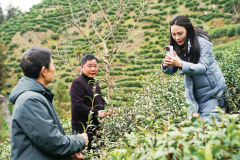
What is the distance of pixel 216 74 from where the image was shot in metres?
1.61

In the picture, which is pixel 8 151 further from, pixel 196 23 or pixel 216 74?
pixel 196 23

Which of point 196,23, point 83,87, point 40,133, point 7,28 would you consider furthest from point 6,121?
point 7,28

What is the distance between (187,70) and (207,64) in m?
0.22

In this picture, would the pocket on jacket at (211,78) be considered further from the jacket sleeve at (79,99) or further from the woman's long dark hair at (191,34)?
the jacket sleeve at (79,99)

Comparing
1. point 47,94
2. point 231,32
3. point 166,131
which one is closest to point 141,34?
point 231,32

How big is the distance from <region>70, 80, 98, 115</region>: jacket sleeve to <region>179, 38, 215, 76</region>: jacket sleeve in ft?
4.21

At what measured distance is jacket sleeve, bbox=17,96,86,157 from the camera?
109 centimetres

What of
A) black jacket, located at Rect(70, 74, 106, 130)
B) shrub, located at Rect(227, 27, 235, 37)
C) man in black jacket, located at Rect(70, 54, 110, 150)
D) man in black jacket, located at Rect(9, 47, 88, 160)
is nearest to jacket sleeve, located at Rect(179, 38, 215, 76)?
man in black jacket, located at Rect(9, 47, 88, 160)

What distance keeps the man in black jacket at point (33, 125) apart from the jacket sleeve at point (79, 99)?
1.01m

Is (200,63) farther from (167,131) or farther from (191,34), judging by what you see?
(167,131)

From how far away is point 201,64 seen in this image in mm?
1502

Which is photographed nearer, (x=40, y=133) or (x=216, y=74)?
(x=40, y=133)

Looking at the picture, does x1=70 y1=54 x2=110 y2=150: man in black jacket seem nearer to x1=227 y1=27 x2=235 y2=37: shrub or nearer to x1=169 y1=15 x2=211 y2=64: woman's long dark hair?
x1=169 y1=15 x2=211 y2=64: woman's long dark hair

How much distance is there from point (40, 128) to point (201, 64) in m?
1.28
